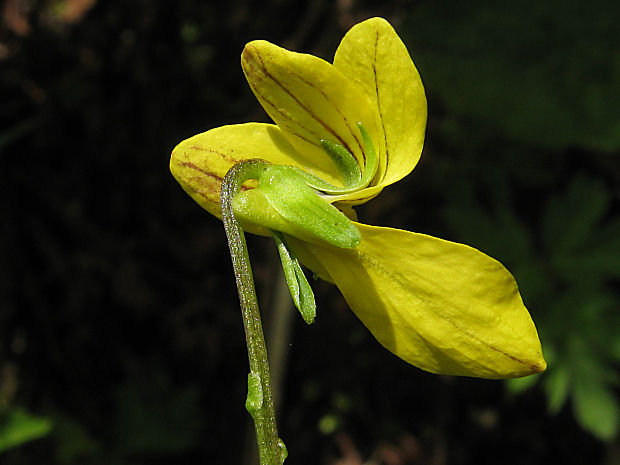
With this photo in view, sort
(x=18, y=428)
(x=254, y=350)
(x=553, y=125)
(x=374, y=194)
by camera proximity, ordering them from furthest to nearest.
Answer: (x=553, y=125), (x=18, y=428), (x=374, y=194), (x=254, y=350)

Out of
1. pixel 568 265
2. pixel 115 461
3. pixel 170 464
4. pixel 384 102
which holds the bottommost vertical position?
pixel 170 464

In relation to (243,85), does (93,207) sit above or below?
below

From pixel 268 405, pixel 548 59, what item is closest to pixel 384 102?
pixel 268 405

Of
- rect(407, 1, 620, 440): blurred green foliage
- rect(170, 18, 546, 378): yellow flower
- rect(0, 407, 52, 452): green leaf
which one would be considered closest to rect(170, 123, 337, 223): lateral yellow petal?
rect(170, 18, 546, 378): yellow flower

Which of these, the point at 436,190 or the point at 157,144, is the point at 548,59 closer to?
the point at 436,190

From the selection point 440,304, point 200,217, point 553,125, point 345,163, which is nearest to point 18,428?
point 200,217

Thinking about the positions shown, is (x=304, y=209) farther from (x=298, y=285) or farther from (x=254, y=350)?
(x=254, y=350)
